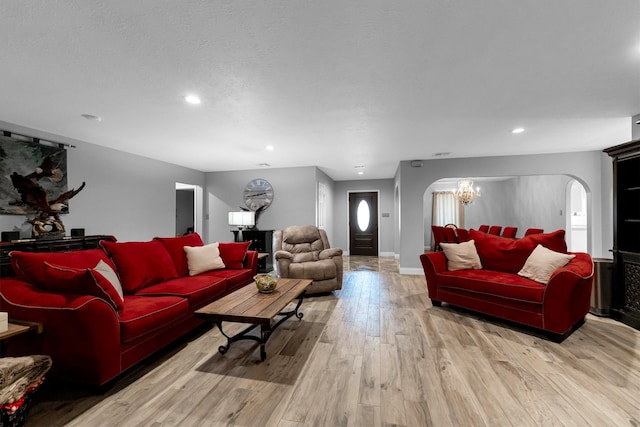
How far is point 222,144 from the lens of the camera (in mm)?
4211

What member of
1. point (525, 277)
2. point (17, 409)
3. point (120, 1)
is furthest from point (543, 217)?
point (17, 409)

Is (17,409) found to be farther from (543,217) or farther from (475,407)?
(543,217)

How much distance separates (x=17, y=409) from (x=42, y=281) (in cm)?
81

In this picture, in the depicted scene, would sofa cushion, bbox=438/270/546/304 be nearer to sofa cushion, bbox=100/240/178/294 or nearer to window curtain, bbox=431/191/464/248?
sofa cushion, bbox=100/240/178/294

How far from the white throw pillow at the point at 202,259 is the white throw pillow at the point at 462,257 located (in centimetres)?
305

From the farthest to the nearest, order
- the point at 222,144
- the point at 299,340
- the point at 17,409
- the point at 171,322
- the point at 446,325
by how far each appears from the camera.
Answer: the point at 222,144, the point at 446,325, the point at 299,340, the point at 171,322, the point at 17,409

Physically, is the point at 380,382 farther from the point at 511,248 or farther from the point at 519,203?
the point at 519,203

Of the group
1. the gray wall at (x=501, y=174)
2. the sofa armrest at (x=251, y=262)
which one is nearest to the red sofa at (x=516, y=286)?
the gray wall at (x=501, y=174)

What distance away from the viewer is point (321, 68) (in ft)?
6.81

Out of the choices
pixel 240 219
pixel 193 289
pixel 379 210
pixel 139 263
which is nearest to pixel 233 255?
pixel 193 289

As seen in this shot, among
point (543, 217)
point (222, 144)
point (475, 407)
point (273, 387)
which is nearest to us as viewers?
point (475, 407)

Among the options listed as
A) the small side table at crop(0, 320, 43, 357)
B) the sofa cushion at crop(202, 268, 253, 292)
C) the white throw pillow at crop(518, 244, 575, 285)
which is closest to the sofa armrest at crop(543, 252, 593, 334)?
the white throw pillow at crop(518, 244, 575, 285)

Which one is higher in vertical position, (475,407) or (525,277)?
(525,277)

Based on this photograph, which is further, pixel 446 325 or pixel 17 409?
pixel 446 325
